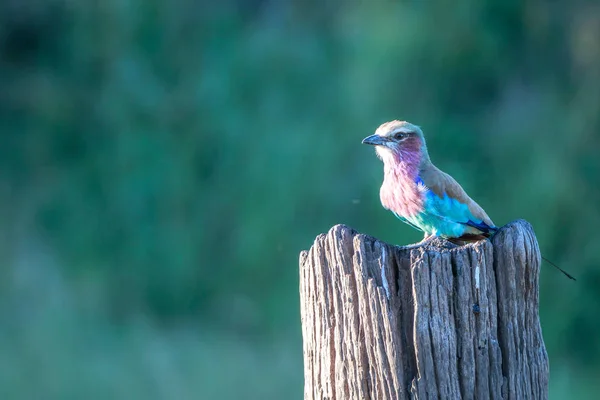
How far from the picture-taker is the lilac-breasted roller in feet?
13.8

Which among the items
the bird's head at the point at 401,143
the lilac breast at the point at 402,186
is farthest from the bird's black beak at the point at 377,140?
the lilac breast at the point at 402,186

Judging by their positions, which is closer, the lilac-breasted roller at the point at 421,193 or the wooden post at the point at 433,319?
the wooden post at the point at 433,319

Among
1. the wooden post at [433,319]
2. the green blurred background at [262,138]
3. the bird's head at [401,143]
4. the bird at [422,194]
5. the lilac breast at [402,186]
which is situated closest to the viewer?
the wooden post at [433,319]

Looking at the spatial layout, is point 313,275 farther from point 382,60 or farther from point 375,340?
point 382,60

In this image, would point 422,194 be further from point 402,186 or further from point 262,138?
point 262,138

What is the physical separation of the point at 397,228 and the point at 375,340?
750 cm

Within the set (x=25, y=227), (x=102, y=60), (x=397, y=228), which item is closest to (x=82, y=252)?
(x=25, y=227)

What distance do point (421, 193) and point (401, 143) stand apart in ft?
0.97

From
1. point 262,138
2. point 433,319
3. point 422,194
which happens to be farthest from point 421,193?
point 262,138

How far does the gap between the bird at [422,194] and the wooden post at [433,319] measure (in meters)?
1.37

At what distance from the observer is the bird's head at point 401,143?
179 inches

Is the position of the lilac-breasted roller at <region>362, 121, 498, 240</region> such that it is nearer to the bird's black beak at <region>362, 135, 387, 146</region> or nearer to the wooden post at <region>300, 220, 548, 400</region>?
the bird's black beak at <region>362, 135, 387, 146</region>

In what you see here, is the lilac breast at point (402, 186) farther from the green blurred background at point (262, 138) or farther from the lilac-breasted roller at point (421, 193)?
the green blurred background at point (262, 138)

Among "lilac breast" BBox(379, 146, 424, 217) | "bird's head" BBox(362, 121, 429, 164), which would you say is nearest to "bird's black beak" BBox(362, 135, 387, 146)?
"bird's head" BBox(362, 121, 429, 164)
